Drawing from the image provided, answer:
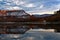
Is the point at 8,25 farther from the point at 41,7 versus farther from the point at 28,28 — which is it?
the point at 41,7

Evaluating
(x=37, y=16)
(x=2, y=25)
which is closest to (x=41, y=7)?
(x=37, y=16)

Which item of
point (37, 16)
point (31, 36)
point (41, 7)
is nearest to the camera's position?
point (37, 16)

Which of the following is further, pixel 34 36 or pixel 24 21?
pixel 34 36

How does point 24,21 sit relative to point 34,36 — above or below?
above

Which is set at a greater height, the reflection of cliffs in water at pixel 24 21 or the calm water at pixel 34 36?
the reflection of cliffs in water at pixel 24 21

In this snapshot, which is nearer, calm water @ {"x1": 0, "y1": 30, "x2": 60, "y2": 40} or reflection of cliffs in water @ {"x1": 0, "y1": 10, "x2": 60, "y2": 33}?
reflection of cliffs in water @ {"x1": 0, "y1": 10, "x2": 60, "y2": 33}

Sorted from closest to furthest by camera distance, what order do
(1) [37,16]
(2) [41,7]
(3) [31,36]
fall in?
1. (1) [37,16]
2. (3) [31,36]
3. (2) [41,7]

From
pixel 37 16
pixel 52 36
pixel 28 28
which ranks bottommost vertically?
pixel 52 36

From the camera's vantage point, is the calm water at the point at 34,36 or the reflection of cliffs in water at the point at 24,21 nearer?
the reflection of cliffs in water at the point at 24,21

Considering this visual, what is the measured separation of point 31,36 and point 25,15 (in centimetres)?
59

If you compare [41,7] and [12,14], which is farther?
[41,7]

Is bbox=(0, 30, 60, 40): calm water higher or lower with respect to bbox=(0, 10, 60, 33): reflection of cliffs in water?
lower

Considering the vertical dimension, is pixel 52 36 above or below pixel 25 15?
below

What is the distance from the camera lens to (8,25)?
11.5ft
